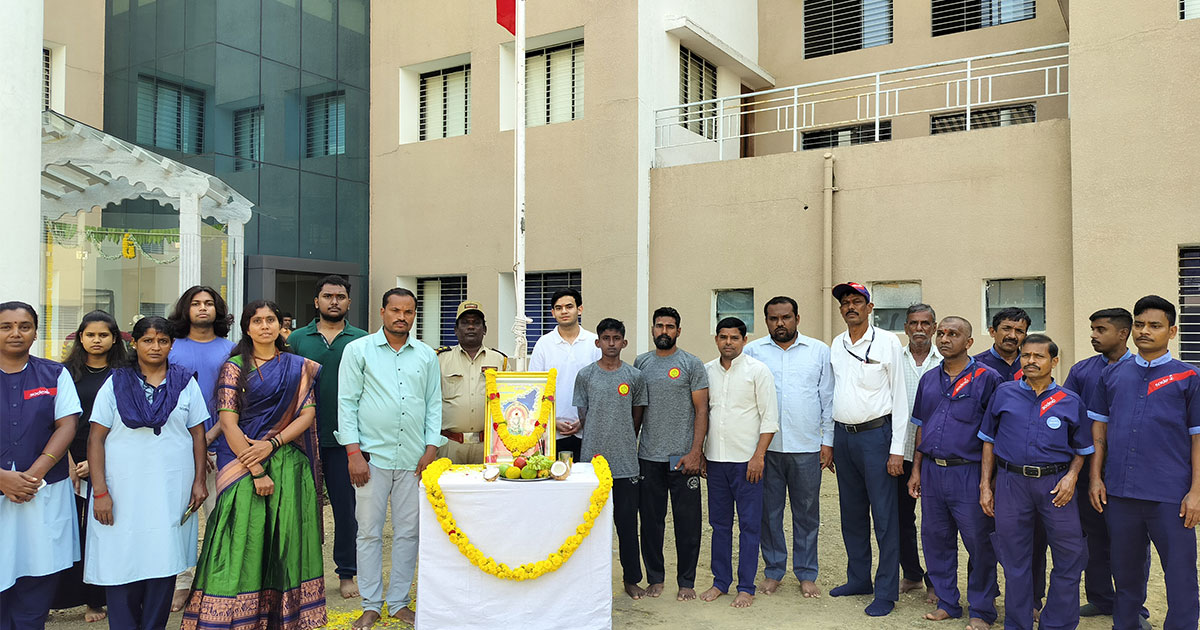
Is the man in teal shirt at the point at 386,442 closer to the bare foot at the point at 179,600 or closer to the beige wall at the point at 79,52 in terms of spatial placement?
the bare foot at the point at 179,600

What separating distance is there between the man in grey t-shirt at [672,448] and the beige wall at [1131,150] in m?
5.32

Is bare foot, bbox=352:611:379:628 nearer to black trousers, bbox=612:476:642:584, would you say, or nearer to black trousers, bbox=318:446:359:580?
black trousers, bbox=318:446:359:580

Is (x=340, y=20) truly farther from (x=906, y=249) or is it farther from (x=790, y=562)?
(x=790, y=562)

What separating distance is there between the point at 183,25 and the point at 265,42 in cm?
108

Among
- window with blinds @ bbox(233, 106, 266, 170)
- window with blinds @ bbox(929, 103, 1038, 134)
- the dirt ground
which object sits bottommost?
the dirt ground

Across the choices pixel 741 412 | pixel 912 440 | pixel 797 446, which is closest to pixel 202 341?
pixel 741 412

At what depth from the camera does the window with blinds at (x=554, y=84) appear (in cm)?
1163

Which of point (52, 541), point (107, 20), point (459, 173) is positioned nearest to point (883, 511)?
point (52, 541)

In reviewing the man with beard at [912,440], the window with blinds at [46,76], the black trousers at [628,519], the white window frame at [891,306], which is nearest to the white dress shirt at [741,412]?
the black trousers at [628,519]

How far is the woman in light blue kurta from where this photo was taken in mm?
4102

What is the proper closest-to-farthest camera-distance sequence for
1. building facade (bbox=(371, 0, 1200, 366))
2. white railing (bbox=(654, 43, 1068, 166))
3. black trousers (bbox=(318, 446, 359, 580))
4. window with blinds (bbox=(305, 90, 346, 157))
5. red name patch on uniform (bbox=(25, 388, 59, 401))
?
red name patch on uniform (bbox=(25, 388, 59, 401)), black trousers (bbox=(318, 446, 359, 580)), building facade (bbox=(371, 0, 1200, 366)), white railing (bbox=(654, 43, 1068, 166)), window with blinds (bbox=(305, 90, 346, 157))

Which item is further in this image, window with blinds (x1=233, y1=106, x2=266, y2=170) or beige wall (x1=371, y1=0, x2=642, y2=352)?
window with blinds (x1=233, y1=106, x2=266, y2=170)

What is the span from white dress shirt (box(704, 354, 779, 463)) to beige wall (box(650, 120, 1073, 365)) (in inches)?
196

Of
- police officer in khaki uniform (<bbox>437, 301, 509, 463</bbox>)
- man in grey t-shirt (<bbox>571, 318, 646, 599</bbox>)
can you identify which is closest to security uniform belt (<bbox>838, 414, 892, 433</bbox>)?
man in grey t-shirt (<bbox>571, 318, 646, 599</bbox>)
